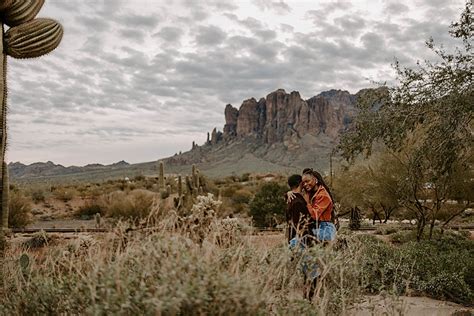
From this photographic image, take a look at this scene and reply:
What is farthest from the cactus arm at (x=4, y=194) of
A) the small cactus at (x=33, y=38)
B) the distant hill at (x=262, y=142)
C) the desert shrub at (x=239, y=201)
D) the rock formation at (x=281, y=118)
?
the rock formation at (x=281, y=118)

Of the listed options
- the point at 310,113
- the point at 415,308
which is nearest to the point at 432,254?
the point at 415,308

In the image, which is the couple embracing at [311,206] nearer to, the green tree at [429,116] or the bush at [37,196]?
the green tree at [429,116]

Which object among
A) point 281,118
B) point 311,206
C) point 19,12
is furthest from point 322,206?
point 281,118

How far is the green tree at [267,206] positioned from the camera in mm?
25344

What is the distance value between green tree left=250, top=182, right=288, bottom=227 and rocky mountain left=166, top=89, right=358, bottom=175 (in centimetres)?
7360

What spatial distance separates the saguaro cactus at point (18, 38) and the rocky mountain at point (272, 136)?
91638 mm

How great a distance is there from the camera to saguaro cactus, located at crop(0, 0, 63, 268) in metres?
7.46

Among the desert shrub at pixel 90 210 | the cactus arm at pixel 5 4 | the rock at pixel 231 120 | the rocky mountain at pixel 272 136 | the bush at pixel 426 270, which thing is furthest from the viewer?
the rock at pixel 231 120

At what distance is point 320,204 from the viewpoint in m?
7.47

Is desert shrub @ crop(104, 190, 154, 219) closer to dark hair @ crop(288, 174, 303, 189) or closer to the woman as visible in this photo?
dark hair @ crop(288, 174, 303, 189)

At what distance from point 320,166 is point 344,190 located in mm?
70580

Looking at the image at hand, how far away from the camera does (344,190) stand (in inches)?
1006

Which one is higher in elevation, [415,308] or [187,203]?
[187,203]

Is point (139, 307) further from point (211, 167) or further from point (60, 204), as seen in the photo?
point (211, 167)
